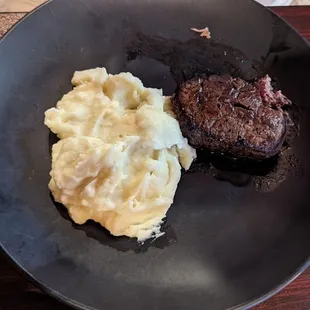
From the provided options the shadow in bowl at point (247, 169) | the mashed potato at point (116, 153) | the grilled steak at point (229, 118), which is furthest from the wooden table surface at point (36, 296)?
the grilled steak at point (229, 118)

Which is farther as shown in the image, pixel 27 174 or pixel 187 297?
pixel 27 174

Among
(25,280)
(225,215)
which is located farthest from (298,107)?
(25,280)

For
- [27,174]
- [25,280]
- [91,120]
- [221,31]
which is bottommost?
[25,280]

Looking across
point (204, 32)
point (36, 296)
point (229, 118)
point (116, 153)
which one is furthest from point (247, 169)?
point (36, 296)

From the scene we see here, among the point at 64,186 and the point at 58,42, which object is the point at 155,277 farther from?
the point at 58,42

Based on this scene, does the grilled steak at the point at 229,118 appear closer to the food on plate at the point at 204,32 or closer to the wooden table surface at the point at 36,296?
the food on plate at the point at 204,32

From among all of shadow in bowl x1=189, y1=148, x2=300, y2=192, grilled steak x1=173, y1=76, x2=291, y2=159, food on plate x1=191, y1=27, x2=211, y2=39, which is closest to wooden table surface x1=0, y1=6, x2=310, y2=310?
shadow in bowl x1=189, y1=148, x2=300, y2=192

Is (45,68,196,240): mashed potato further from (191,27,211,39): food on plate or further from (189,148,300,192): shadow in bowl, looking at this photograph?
(191,27,211,39): food on plate
